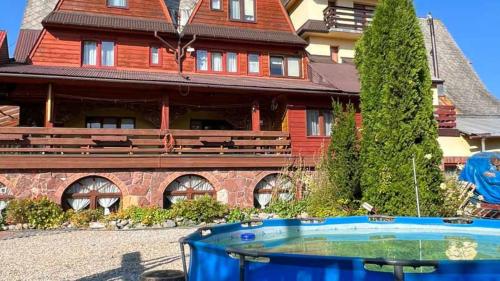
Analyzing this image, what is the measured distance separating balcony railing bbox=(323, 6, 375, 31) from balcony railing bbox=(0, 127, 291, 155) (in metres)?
8.68

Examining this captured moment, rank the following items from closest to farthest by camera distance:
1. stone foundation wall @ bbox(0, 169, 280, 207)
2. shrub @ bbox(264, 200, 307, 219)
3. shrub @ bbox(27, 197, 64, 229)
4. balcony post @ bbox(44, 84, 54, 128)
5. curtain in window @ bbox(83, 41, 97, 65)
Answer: shrub @ bbox(27, 197, 64, 229)
stone foundation wall @ bbox(0, 169, 280, 207)
shrub @ bbox(264, 200, 307, 219)
balcony post @ bbox(44, 84, 54, 128)
curtain in window @ bbox(83, 41, 97, 65)

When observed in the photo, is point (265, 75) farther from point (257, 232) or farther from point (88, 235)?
point (257, 232)

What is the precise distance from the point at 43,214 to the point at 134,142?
11.8 ft

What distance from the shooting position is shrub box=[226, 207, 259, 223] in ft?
42.9

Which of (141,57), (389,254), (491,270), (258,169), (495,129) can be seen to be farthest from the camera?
(495,129)

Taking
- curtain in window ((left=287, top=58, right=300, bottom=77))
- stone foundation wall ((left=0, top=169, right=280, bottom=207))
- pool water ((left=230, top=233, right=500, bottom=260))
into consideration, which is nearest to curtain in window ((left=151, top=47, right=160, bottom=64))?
stone foundation wall ((left=0, top=169, right=280, bottom=207))

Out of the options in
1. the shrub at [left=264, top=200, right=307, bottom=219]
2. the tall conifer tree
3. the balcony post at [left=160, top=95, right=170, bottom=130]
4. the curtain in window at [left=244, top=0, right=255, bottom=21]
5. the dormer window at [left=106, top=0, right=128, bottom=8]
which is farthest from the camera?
the curtain in window at [left=244, top=0, right=255, bottom=21]

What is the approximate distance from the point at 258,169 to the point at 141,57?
22.4 ft

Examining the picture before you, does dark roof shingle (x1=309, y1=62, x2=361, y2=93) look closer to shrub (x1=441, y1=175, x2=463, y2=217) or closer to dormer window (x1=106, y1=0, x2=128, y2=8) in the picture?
shrub (x1=441, y1=175, x2=463, y2=217)

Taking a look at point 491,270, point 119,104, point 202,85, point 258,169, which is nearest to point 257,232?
point 491,270

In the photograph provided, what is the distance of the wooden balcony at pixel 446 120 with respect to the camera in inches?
→ 763

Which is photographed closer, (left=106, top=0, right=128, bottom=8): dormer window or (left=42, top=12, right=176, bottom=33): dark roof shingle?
(left=42, top=12, right=176, bottom=33): dark roof shingle

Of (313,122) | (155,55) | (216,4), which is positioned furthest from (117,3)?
(313,122)

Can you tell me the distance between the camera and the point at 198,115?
18594 millimetres
